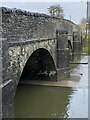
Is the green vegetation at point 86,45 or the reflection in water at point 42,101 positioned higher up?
the green vegetation at point 86,45

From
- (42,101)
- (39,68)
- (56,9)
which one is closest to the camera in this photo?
(42,101)

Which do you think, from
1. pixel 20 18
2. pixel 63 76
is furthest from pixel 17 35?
pixel 63 76

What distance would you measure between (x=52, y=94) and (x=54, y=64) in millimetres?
3157

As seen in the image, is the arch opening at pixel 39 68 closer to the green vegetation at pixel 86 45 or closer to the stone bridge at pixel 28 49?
the stone bridge at pixel 28 49

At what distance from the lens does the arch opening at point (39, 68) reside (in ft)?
56.6

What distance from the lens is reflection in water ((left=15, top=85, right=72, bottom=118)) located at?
37.4 feet

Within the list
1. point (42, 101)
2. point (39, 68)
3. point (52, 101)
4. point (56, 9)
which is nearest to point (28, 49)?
point (42, 101)

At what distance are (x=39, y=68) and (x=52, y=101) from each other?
4487mm

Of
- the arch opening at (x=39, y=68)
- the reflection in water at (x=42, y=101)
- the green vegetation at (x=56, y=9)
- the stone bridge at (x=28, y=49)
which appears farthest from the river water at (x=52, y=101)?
the green vegetation at (x=56, y=9)

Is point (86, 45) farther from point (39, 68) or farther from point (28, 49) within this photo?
point (28, 49)

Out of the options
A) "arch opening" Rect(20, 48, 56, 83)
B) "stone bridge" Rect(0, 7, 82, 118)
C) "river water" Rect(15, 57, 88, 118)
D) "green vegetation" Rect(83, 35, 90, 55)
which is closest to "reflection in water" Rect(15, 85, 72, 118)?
"river water" Rect(15, 57, 88, 118)

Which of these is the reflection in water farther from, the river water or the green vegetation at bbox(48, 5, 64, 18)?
the green vegetation at bbox(48, 5, 64, 18)

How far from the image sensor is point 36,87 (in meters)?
16.1

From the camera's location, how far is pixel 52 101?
43.4ft
